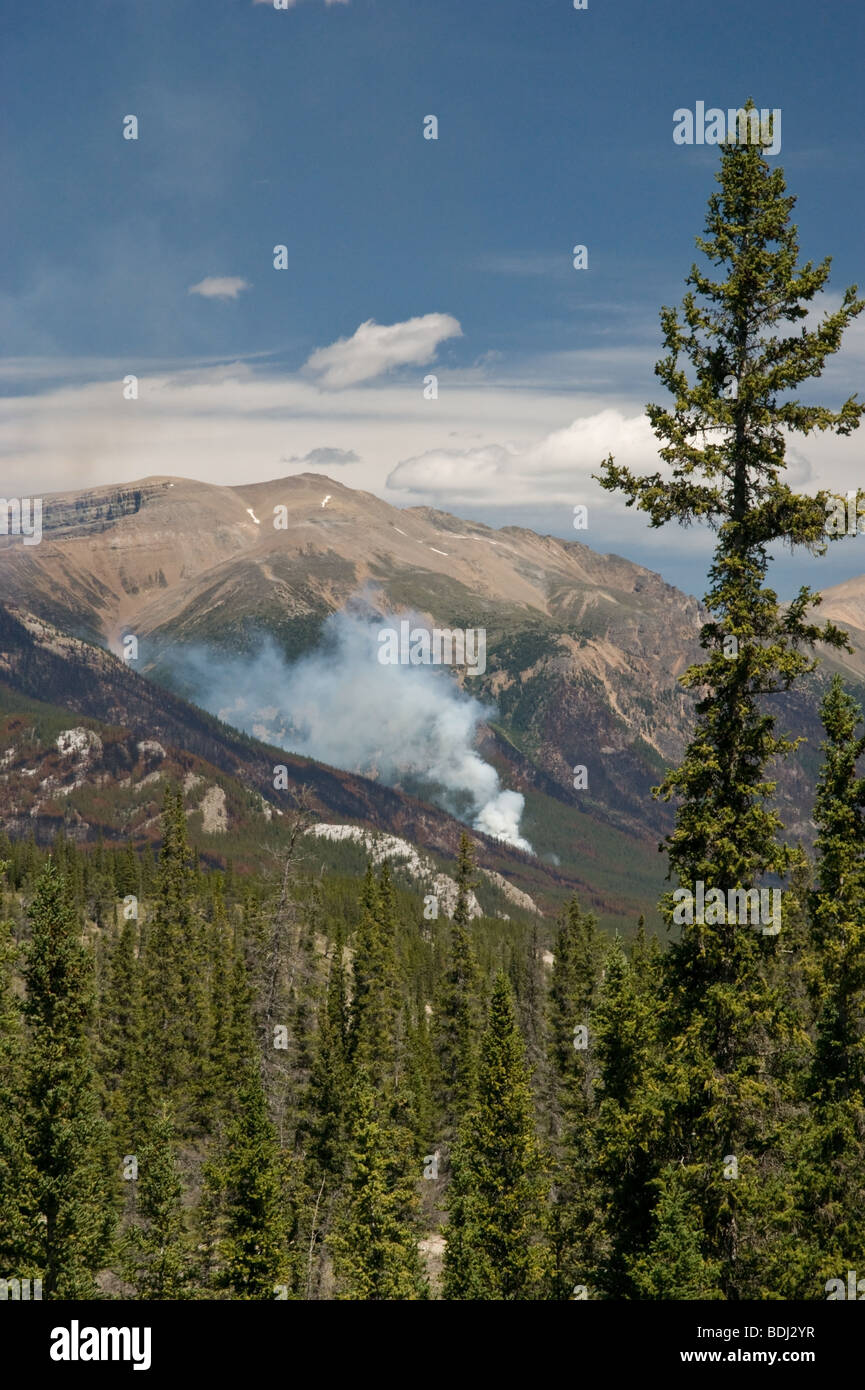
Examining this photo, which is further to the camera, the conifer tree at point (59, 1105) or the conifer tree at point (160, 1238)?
the conifer tree at point (160, 1238)

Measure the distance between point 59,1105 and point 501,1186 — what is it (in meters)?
20.1

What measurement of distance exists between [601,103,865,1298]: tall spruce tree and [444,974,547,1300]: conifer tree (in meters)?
26.4

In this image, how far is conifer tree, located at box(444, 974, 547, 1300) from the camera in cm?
4838

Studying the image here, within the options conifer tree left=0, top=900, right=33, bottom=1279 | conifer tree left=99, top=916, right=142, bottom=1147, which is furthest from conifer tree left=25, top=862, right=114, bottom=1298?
conifer tree left=99, top=916, right=142, bottom=1147

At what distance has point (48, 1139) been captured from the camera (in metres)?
40.2

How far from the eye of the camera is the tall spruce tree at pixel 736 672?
23.2 meters

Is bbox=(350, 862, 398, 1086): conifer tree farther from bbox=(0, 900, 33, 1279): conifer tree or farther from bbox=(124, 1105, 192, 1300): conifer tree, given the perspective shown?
bbox=(0, 900, 33, 1279): conifer tree

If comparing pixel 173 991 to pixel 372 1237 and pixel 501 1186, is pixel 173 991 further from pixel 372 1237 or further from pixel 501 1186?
pixel 372 1237

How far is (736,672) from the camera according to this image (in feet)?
77.3

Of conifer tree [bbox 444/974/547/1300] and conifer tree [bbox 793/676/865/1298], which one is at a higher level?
conifer tree [bbox 793/676/865/1298]

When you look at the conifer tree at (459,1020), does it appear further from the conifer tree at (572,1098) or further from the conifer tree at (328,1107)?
the conifer tree at (328,1107)

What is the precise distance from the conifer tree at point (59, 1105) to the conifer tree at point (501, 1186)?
15494 mm

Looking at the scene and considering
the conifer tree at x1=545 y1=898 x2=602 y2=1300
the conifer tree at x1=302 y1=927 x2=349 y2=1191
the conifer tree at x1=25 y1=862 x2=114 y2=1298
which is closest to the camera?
the conifer tree at x1=25 y1=862 x2=114 y2=1298

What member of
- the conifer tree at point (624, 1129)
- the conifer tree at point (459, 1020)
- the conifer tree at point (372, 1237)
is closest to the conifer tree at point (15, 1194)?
the conifer tree at point (372, 1237)
